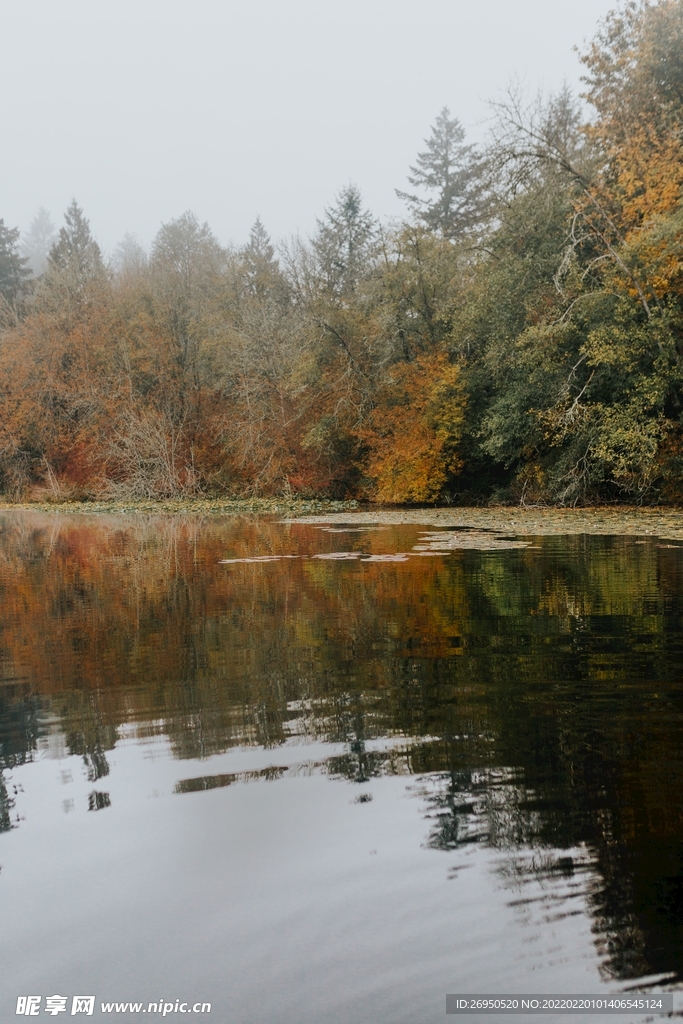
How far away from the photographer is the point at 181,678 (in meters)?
5.30

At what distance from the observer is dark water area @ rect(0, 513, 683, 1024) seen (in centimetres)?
229

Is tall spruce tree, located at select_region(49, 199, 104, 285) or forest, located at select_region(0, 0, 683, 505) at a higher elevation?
tall spruce tree, located at select_region(49, 199, 104, 285)

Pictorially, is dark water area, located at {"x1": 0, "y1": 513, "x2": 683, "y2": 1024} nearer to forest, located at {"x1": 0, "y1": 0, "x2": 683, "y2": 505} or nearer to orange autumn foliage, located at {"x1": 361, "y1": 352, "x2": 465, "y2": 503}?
forest, located at {"x1": 0, "y1": 0, "x2": 683, "y2": 505}

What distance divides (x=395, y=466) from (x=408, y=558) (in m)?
15.8

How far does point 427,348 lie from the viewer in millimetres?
28203

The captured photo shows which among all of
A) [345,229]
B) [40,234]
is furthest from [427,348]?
[40,234]

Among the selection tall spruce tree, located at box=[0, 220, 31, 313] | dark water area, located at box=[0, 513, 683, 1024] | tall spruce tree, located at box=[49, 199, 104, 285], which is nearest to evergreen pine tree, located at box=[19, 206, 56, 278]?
tall spruce tree, located at box=[49, 199, 104, 285]

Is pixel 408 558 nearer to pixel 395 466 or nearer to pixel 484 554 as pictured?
pixel 484 554

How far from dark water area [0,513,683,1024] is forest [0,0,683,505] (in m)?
16.1

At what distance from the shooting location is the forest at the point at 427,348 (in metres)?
21.0

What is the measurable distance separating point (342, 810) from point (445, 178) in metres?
51.1

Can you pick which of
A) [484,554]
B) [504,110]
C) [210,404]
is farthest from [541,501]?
[210,404]

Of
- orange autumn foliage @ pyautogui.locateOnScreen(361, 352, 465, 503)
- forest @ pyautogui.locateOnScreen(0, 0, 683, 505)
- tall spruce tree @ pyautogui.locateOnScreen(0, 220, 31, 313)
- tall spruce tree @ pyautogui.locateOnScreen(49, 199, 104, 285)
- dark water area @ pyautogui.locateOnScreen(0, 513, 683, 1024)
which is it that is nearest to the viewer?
dark water area @ pyautogui.locateOnScreen(0, 513, 683, 1024)

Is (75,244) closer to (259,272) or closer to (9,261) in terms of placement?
(9,261)
